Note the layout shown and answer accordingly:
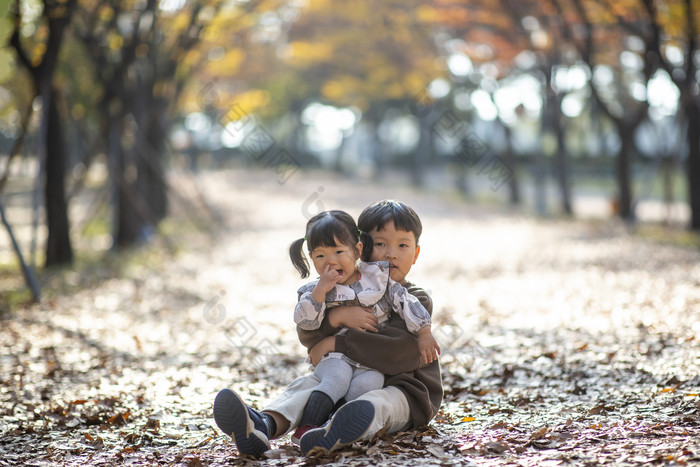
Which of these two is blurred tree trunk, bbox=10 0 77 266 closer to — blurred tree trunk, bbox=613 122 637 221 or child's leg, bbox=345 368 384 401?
child's leg, bbox=345 368 384 401

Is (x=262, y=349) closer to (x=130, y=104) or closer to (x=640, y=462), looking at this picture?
(x=640, y=462)

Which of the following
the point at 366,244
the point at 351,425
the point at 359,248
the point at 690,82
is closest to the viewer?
the point at 351,425

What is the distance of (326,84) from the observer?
34469mm

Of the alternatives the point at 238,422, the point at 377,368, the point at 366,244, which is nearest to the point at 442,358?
the point at 377,368

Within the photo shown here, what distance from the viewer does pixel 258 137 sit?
15.9 meters

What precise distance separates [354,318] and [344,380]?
0.30m

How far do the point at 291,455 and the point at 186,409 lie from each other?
4.65ft

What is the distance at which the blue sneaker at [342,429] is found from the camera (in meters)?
3.45

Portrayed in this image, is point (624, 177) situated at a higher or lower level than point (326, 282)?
higher

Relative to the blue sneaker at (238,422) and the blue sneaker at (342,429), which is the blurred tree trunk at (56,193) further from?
the blue sneaker at (342,429)

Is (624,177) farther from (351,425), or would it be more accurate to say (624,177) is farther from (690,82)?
(351,425)

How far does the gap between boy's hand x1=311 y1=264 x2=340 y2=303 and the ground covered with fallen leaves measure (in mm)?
745

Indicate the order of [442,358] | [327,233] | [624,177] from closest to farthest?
[327,233], [442,358], [624,177]

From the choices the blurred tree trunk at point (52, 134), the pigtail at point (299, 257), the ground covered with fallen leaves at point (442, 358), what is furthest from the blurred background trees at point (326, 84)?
the pigtail at point (299, 257)
